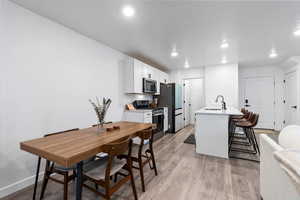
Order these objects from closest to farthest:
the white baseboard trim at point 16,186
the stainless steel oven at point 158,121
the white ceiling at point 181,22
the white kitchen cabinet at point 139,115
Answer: the white baseboard trim at point 16,186
the white ceiling at point 181,22
the white kitchen cabinet at point 139,115
the stainless steel oven at point 158,121

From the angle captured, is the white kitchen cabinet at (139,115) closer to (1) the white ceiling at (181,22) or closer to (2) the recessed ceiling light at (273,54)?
(1) the white ceiling at (181,22)

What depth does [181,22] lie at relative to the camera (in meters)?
2.19

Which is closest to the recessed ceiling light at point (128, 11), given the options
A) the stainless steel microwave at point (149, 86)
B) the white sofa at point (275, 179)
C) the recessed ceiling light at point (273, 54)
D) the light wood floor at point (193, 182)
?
the stainless steel microwave at point (149, 86)

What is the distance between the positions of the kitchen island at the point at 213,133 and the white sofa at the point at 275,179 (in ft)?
4.23

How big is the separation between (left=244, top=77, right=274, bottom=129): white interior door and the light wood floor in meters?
3.62

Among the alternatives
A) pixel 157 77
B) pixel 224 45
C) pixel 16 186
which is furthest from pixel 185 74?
pixel 16 186

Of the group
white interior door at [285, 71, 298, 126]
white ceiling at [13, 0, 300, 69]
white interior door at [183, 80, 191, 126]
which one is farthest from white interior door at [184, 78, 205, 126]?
white ceiling at [13, 0, 300, 69]

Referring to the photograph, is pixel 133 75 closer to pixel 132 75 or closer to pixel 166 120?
pixel 132 75

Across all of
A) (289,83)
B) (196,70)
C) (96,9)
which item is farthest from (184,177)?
(289,83)

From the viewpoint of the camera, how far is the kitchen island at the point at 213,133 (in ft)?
9.18

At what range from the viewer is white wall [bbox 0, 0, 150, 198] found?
171 centimetres

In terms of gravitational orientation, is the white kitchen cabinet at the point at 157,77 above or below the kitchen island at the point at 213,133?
above

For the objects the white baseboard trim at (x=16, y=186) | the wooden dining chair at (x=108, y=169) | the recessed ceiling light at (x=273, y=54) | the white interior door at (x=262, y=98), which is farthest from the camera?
the white interior door at (x=262, y=98)

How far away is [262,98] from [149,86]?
4461 millimetres
